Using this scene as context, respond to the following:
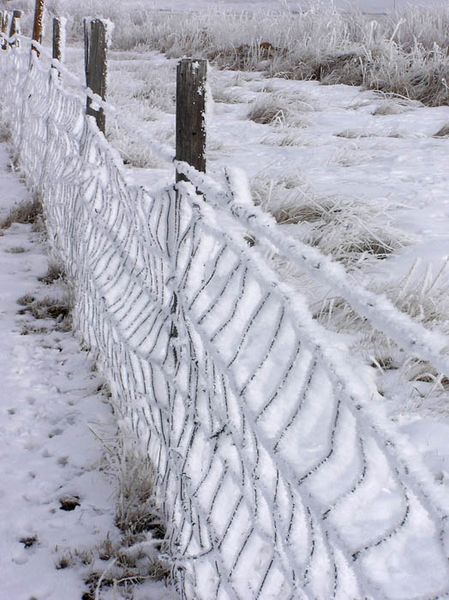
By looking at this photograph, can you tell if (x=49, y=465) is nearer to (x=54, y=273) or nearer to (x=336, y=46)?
(x=54, y=273)

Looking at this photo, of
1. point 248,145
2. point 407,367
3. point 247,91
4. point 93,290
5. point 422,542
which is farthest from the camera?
point 247,91

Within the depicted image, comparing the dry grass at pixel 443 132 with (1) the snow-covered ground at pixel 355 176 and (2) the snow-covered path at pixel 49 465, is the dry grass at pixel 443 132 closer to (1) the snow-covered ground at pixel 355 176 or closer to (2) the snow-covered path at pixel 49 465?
(1) the snow-covered ground at pixel 355 176

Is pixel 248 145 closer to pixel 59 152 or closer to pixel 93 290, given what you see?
pixel 59 152

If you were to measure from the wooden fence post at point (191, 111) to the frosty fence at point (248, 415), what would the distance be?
10 centimetres

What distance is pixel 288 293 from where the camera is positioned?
1.23m

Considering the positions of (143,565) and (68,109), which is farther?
(68,109)

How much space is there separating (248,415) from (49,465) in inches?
46.4

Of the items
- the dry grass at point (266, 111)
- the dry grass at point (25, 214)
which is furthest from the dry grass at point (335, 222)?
the dry grass at point (266, 111)

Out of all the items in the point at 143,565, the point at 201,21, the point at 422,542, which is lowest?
the point at 143,565

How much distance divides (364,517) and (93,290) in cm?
152

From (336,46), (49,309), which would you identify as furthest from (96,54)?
(336,46)

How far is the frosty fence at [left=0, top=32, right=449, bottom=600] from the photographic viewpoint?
1051mm

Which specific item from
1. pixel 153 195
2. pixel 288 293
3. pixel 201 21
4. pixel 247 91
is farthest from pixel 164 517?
pixel 201 21

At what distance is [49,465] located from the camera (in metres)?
2.35
